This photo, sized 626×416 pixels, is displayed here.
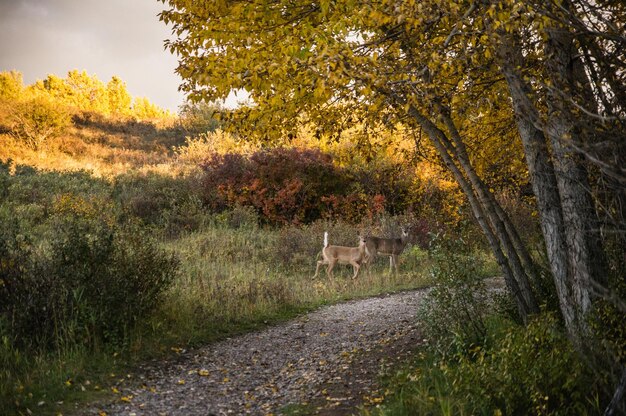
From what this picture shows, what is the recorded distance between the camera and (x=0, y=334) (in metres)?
6.19

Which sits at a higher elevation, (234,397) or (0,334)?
(0,334)

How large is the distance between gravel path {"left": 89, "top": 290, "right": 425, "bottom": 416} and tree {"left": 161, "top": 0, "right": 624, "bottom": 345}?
6.80 feet

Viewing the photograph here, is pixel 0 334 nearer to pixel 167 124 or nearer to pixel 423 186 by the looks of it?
pixel 423 186

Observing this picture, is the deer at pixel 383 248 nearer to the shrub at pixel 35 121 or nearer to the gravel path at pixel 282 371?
the gravel path at pixel 282 371

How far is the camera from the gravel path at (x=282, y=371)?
5633mm

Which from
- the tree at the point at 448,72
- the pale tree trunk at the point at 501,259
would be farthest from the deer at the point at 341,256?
the pale tree trunk at the point at 501,259

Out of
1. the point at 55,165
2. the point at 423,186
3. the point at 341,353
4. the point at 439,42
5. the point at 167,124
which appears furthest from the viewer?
the point at 167,124

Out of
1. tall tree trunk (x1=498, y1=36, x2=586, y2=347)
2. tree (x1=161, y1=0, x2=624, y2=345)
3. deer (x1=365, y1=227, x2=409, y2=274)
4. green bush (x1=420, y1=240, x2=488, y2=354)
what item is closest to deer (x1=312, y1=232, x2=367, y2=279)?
deer (x1=365, y1=227, x2=409, y2=274)

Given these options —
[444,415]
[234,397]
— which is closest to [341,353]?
[234,397]

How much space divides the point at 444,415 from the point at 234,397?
2.79m

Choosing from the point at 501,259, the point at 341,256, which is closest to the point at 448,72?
the point at 501,259

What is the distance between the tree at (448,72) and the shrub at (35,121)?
2341cm

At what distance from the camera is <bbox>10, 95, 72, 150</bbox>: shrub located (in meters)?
27.6

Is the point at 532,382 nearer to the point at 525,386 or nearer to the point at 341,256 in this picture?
the point at 525,386
